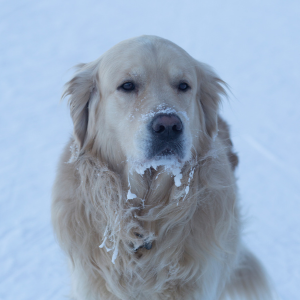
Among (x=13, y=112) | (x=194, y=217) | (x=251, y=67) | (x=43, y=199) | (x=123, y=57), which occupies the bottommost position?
(x=43, y=199)

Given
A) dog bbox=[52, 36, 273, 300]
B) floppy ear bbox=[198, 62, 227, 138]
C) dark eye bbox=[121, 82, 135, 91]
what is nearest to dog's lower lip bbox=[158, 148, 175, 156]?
dog bbox=[52, 36, 273, 300]

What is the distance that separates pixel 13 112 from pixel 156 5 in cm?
489

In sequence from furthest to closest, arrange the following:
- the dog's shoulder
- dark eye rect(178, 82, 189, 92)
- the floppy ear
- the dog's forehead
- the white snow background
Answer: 1. the white snow background
2. the dog's shoulder
3. the floppy ear
4. dark eye rect(178, 82, 189, 92)
5. the dog's forehead

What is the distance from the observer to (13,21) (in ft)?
24.0

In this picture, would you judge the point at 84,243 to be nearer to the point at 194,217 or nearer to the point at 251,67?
the point at 194,217

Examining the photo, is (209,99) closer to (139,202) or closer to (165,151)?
(165,151)

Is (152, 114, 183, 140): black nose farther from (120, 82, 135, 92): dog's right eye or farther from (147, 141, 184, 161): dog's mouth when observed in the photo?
(120, 82, 135, 92): dog's right eye

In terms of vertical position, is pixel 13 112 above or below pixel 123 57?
below

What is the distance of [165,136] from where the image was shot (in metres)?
2.04

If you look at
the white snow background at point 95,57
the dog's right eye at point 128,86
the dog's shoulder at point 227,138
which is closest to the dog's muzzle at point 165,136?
the dog's right eye at point 128,86

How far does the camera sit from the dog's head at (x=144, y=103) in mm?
2072

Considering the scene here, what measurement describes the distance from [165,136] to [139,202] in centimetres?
65

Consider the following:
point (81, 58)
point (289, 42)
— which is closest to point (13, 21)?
point (81, 58)

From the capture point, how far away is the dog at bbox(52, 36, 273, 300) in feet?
7.64
